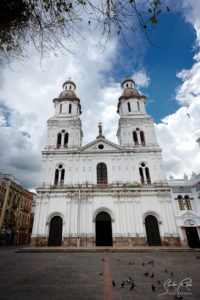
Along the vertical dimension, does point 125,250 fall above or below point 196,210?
below

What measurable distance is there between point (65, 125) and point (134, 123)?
393 inches

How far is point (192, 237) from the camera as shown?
17.4 m

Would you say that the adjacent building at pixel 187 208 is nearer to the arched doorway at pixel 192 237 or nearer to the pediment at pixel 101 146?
the arched doorway at pixel 192 237

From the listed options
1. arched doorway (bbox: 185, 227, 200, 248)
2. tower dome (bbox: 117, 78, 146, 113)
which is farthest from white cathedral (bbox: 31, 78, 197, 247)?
tower dome (bbox: 117, 78, 146, 113)

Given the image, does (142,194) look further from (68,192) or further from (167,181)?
Result: (68,192)

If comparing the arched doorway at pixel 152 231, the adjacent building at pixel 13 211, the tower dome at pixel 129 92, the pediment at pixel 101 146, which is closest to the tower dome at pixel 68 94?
the tower dome at pixel 129 92

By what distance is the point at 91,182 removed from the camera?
20.8 m

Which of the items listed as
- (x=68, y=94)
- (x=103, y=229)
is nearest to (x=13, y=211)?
(x=103, y=229)

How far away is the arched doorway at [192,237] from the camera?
17156 millimetres

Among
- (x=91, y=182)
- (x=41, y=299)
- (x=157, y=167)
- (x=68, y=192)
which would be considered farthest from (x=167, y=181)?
(x=41, y=299)

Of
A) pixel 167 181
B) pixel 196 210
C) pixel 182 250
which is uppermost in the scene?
pixel 167 181

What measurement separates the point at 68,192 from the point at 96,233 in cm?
544

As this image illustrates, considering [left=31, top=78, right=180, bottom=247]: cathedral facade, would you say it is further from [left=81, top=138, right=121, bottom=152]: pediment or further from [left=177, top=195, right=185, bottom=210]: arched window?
[left=177, top=195, right=185, bottom=210]: arched window

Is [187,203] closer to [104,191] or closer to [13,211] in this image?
[104,191]
